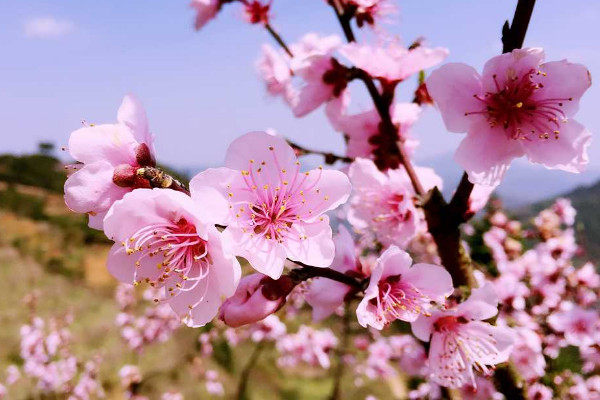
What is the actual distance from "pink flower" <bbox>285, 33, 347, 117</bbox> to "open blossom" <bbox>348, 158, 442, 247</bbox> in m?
0.26

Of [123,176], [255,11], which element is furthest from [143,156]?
[255,11]

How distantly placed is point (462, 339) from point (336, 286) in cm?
31

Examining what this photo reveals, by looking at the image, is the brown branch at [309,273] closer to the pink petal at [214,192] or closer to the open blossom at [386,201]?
the pink petal at [214,192]

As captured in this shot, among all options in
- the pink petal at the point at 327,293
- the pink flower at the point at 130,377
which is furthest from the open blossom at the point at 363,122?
the pink flower at the point at 130,377

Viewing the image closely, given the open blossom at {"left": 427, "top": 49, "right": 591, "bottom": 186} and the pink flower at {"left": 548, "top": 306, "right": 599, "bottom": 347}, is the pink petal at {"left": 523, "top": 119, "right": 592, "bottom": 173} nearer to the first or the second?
the open blossom at {"left": 427, "top": 49, "right": 591, "bottom": 186}

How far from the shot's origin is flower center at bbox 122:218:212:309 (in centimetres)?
73

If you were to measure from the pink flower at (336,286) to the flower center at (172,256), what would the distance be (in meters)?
0.28

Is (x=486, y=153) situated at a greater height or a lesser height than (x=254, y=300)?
greater

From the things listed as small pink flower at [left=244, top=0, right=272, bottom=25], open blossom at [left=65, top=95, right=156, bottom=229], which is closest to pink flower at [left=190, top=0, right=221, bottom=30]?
small pink flower at [left=244, top=0, right=272, bottom=25]

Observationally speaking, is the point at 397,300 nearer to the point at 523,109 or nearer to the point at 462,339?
the point at 462,339

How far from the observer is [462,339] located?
941mm

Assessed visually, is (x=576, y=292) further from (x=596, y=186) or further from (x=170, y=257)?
(x=596, y=186)

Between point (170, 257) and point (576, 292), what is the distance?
11.6 feet

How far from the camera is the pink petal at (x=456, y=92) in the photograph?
2.72ft
